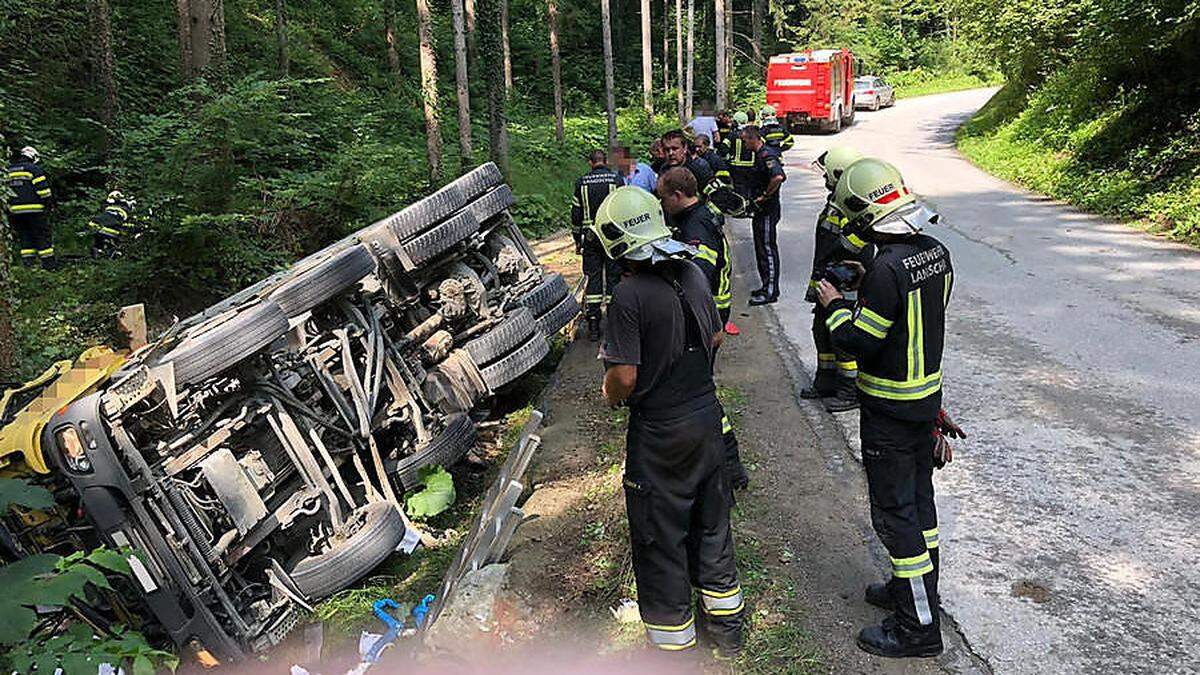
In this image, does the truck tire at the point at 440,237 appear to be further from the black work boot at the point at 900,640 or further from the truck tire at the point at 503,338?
the black work boot at the point at 900,640

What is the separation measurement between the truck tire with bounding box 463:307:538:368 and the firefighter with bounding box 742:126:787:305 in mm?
2993

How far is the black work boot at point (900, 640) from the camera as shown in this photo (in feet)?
10.4

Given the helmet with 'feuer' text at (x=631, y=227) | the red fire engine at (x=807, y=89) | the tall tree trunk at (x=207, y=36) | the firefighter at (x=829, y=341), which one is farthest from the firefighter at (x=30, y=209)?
the red fire engine at (x=807, y=89)

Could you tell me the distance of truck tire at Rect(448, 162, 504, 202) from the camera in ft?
20.6

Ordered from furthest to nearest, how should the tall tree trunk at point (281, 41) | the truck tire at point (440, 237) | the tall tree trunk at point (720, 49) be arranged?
the tall tree trunk at point (720, 49) → the tall tree trunk at point (281, 41) → the truck tire at point (440, 237)

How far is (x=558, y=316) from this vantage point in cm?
704

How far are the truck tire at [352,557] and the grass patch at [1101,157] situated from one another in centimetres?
1003

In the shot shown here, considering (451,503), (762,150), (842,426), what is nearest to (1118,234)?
(762,150)

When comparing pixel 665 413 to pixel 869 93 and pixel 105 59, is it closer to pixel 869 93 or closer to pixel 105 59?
pixel 105 59

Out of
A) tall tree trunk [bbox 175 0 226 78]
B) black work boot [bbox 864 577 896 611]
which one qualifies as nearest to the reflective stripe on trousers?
black work boot [bbox 864 577 896 611]

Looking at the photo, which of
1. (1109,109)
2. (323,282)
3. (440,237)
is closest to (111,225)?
(440,237)

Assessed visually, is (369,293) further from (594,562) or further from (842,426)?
(842,426)

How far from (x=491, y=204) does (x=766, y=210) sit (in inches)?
127

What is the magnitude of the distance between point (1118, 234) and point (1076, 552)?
8652 millimetres
